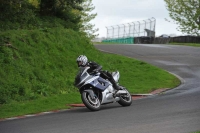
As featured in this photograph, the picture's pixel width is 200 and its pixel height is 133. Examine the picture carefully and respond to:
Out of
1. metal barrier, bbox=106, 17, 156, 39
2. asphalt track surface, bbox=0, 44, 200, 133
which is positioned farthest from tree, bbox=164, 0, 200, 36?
asphalt track surface, bbox=0, 44, 200, 133

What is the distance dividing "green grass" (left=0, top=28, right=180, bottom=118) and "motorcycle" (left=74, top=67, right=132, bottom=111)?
1879 mm

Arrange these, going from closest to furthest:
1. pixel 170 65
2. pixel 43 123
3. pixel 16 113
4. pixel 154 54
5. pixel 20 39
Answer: pixel 43 123 → pixel 16 113 → pixel 20 39 → pixel 170 65 → pixel 154 54

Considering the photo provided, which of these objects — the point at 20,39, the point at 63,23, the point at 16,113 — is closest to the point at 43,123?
the point at 16,113

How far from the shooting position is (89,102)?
15.0 m

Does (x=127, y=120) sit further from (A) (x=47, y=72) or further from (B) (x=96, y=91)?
(A) (x=47, y=72)

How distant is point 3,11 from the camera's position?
2548 cm

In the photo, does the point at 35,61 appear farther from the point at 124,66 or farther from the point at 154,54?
the point at 154,54

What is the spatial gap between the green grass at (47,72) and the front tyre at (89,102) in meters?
1.95

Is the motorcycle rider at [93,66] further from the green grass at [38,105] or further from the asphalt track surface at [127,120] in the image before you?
the green grass at [38,105]

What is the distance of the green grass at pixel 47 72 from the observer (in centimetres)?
1820

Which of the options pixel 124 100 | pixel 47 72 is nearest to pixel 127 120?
pixel 124 100

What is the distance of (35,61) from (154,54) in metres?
17.2

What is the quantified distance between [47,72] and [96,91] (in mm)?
6941

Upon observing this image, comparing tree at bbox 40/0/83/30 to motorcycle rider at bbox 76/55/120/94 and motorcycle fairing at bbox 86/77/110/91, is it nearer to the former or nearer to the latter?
motorcycle rider at bbox 76/55/120/94
